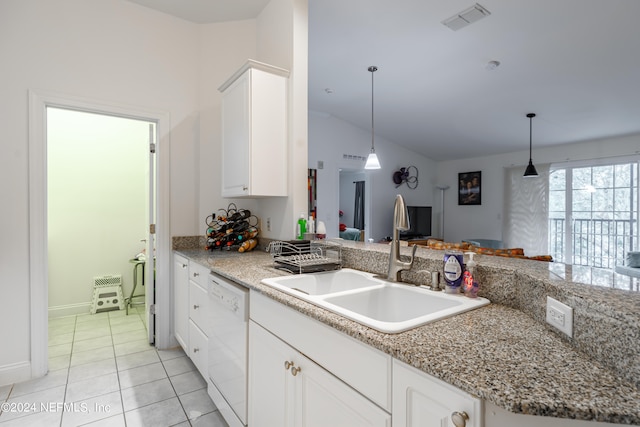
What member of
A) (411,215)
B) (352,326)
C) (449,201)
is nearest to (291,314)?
(352,326)

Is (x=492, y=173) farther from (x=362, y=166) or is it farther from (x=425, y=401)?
(x=425, y=401)

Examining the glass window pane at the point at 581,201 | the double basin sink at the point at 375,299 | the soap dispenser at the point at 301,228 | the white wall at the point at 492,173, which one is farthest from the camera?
the glass window pane at the point at 581,201

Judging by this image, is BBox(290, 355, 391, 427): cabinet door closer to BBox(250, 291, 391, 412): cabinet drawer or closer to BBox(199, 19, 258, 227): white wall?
BBox(250, 291, 391, 412): cabinet drawer

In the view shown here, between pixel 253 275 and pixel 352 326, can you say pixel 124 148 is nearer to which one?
pixel 253 275

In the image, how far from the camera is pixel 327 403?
102cm

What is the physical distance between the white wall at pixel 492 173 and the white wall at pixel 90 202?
634 centimetres

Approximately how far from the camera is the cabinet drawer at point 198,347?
206cm

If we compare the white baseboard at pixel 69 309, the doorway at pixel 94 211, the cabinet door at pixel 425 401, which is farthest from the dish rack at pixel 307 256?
the white baseboard at pixel 69 309

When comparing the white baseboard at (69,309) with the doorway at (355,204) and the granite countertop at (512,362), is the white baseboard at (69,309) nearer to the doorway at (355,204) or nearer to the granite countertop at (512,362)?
the granite countertop at (512,362)

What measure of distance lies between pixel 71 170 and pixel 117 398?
2747 millimetres

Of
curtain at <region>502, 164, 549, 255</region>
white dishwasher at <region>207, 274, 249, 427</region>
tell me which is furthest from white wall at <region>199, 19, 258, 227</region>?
curtain at <region>502, 164, 549, 255</region>

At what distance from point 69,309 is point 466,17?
515 cm

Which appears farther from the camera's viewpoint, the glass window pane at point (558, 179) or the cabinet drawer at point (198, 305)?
the glass window pane at point (558, 179)

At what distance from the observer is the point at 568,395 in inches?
23.3
